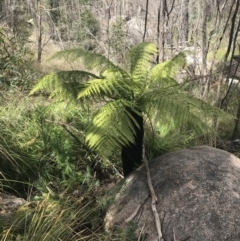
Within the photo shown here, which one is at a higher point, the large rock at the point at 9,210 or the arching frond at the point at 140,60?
the arching frond at the point at 140,60

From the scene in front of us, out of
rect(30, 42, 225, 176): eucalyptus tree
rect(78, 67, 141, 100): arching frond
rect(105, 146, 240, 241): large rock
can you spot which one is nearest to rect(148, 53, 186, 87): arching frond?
rect(30, 42, 225, 176): eucalyptus tree

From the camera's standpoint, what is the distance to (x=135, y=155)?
3119 mm

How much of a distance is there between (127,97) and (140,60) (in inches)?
19.8

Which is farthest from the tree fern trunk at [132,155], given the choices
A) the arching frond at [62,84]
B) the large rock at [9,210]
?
the large rock at [9,210]

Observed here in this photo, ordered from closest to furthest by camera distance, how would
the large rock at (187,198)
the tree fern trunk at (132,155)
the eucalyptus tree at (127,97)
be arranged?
1. the large rock at (187,198)
2. the eucalyptus tree at (127,97)
3. the tree fern trunk at (132,155)

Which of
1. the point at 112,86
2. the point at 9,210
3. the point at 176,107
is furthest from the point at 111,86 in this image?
the point at 9,210

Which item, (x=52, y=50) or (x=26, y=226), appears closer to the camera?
(x=26, y=226)

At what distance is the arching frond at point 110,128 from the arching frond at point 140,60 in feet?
1.83

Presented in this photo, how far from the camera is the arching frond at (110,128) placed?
2465 mm

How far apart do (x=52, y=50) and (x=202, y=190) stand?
41.3ft

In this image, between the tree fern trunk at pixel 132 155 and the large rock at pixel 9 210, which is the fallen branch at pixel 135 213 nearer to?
the tree fern trunk at pixel 132 155

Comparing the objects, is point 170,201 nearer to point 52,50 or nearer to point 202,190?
point 202,190

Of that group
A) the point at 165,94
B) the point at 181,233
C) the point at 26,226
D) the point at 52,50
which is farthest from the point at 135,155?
the point at 52,50

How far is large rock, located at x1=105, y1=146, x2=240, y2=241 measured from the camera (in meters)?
2.38
